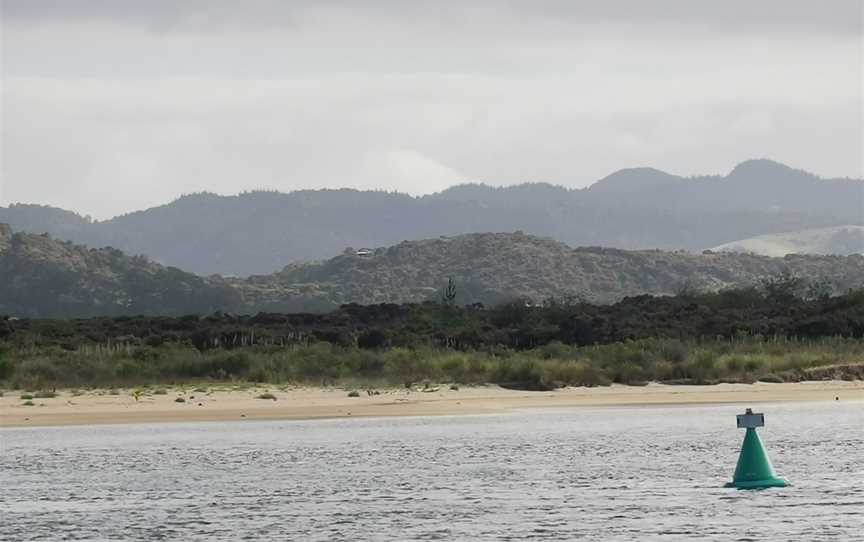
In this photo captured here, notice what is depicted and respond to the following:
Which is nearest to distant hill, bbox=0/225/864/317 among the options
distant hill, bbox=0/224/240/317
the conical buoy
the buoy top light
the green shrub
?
distant hill, bbox=0/224/240/317

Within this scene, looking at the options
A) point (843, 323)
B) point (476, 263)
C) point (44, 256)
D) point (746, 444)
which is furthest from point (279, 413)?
point (476, 263)

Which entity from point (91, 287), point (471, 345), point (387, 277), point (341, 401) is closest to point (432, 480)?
point (341, 401)

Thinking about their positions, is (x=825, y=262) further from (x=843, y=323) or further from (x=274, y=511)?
(x=274, y=511)

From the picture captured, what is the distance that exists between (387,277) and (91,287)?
29.1m

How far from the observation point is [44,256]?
427ft

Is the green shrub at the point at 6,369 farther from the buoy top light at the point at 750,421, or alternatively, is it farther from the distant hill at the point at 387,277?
the distant hill at the point at 387,277

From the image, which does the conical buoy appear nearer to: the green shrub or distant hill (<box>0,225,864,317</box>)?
the green shrub

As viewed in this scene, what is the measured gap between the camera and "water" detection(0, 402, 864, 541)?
20.6m

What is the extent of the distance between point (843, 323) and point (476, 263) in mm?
93481

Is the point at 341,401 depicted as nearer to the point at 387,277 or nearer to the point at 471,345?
the point at 471,345

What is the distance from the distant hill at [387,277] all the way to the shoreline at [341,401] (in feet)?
208

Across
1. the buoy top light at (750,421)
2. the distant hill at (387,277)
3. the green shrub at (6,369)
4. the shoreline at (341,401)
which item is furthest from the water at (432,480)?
the distant hill at (387,277)

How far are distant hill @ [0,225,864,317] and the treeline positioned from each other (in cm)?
4002

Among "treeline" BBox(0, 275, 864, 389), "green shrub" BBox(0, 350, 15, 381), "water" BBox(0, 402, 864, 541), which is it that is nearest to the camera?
"water" BBox(0, 402, 864, 541)
